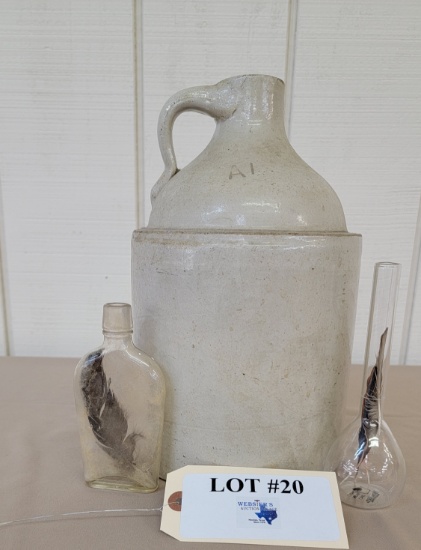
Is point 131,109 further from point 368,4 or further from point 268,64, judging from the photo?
point 368,4

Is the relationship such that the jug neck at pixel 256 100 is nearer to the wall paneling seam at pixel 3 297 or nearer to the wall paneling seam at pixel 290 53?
the wall paneling seam at pixel 290 53

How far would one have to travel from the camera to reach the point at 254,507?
394 millimetres

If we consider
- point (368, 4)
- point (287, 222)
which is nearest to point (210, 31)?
point (368, 4)

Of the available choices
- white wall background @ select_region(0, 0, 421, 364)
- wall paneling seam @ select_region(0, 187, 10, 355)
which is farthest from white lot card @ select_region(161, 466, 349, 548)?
wall paneling seam @ select_region(0, 187, 10, 355)

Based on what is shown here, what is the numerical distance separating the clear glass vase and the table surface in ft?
0.06

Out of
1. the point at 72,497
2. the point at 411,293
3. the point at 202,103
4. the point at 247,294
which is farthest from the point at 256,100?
the point at 411,293

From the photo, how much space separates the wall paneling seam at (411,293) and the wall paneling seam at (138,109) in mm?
659

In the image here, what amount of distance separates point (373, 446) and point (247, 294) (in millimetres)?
241

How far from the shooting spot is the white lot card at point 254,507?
373 mm

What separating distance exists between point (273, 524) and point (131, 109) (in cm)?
82

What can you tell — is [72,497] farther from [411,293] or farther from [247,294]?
[411,293]

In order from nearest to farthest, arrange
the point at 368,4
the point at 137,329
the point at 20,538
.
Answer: the point at 20,538 < the point at 137,329 < the point at 368,4

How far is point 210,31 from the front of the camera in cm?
83

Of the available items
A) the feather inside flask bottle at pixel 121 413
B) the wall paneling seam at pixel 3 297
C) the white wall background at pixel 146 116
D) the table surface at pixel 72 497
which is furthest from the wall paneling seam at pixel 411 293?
the wall paneling seam at pixel 3 297
